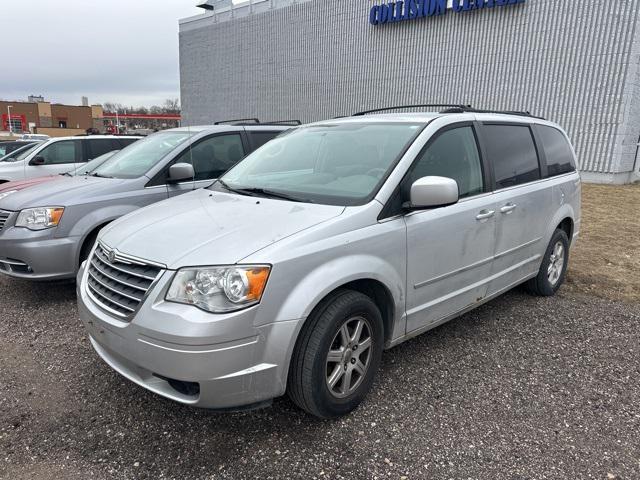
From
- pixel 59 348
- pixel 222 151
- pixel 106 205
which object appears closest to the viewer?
pixel 59 348

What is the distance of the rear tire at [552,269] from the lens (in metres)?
4.78

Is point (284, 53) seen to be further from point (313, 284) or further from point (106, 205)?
point (313, 284)

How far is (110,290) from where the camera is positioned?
2719 millimetres

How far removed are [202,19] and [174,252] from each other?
3344 centimetres

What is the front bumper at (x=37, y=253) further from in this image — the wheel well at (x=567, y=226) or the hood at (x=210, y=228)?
the wheel well at (x=567, y=226)

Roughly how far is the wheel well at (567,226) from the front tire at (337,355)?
3.07 meters

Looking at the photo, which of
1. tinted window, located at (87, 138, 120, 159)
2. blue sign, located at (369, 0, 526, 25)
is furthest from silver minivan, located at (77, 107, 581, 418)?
blue sign, located at (369, 0, 526, 25)

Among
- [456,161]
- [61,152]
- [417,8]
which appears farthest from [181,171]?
[417,8]

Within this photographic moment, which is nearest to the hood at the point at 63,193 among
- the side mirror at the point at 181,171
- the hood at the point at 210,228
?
the side mirror at the point at 181,171

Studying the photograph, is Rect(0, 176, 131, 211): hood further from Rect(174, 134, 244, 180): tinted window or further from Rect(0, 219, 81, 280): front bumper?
Rect(174, 134, 244, 180): tinted window

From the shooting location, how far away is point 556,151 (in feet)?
16.0

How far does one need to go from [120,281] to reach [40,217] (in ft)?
8.08

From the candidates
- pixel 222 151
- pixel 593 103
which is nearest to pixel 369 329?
pixel 222 151

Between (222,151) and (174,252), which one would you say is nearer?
(174,252)
